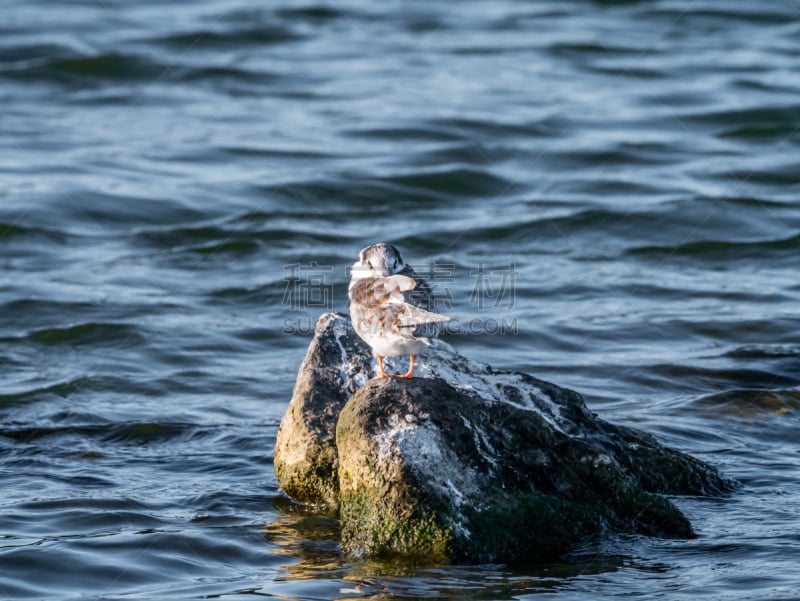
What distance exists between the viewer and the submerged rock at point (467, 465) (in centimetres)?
573

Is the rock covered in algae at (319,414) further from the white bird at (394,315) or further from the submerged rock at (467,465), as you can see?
the white bird at (394,315)

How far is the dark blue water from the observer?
627cm

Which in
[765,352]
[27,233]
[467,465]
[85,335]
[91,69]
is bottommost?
[467,465]

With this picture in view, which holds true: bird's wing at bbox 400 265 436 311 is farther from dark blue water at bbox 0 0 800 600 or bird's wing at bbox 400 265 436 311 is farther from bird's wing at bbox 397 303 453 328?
dark blue water at bbox 0 0 800 600

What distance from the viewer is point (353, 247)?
43.7ft

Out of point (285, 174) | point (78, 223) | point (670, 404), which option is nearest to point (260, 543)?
point (670, 404)

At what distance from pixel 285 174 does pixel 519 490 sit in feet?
34.4

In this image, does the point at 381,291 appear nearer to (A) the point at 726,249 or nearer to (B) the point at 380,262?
(B) the point at 380,262

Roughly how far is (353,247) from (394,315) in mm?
7339

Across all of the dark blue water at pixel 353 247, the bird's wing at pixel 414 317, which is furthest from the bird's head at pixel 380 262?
the dark blue water at pixel 353 247

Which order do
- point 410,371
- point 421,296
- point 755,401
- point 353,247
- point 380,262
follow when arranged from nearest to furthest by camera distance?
point 421,296
point 410,371
point 380,262
point 755,401
point 353,247

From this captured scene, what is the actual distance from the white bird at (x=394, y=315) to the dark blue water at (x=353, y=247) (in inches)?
50.1

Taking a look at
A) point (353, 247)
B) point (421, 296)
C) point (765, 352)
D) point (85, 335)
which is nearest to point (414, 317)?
point (421, 296)

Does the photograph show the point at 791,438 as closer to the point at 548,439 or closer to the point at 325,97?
the point at 548,439
